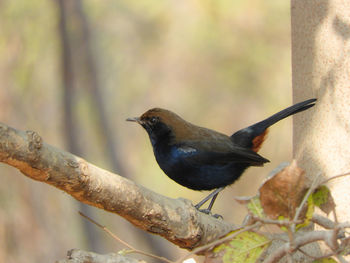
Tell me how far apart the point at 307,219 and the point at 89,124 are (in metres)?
9.58

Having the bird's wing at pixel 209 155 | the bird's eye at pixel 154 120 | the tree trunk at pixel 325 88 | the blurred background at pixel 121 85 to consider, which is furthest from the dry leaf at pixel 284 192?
the blurred background at pixel 121 85

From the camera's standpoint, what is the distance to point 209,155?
15.7 ft

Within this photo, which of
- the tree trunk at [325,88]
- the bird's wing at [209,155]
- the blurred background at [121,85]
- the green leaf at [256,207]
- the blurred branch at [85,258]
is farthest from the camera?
the blurred background at [121,85]

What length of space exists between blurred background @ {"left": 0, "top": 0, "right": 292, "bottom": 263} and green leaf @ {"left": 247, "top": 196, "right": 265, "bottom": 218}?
224 inches

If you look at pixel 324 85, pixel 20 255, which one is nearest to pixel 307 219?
pixel 324 85

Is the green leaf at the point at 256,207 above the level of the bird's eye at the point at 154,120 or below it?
below

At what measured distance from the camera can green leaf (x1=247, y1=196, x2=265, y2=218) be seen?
2153 mm

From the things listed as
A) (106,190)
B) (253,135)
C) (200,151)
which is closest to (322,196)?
(106,190)

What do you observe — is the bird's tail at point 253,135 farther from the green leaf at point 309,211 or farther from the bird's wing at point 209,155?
the green leaf at point 309,211

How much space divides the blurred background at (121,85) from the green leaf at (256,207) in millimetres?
5688

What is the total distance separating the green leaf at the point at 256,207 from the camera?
215cm

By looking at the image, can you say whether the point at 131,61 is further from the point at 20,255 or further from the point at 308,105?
the point at 308,105

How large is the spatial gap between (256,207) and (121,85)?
9381mm

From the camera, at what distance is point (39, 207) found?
768cm
